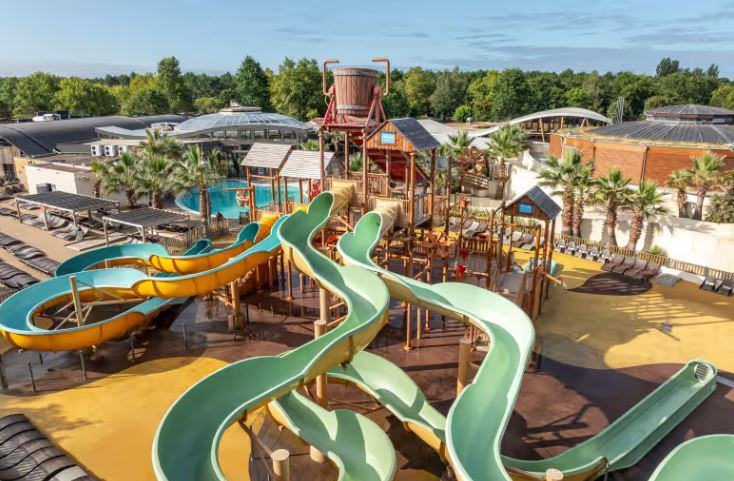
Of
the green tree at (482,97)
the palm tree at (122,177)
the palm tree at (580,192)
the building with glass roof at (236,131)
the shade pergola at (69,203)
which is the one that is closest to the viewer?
the palm tree at (580,192)

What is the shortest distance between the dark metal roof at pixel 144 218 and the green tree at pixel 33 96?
75188 mm

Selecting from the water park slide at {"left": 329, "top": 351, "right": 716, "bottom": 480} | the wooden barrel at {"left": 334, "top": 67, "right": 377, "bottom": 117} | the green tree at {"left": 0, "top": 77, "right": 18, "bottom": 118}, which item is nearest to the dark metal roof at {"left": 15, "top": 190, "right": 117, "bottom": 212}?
the wooden barrel at {"left": 334, "top": 67, "right": 377, "bottom": 117}

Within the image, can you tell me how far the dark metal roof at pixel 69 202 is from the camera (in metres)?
31.9

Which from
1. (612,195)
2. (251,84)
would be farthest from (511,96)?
(612,195)

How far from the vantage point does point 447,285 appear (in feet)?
49.8

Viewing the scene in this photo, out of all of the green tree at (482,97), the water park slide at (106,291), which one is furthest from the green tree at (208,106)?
the water park slide at (106,291)

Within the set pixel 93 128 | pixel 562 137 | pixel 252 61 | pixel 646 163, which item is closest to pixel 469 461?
pixel 646 163

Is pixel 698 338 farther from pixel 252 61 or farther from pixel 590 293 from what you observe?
pixel 252 61

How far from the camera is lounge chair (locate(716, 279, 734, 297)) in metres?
25.2

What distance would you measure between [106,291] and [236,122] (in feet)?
141

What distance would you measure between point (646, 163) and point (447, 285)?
32.8 metres

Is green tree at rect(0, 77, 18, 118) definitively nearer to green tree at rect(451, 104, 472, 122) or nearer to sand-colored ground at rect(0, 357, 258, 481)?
green tree at rect(451, 104, 472, 122)

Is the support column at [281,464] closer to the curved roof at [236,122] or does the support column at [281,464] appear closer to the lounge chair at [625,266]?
the lounge chair at [625,266]

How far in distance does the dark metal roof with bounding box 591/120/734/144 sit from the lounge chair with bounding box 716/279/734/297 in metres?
18.3
